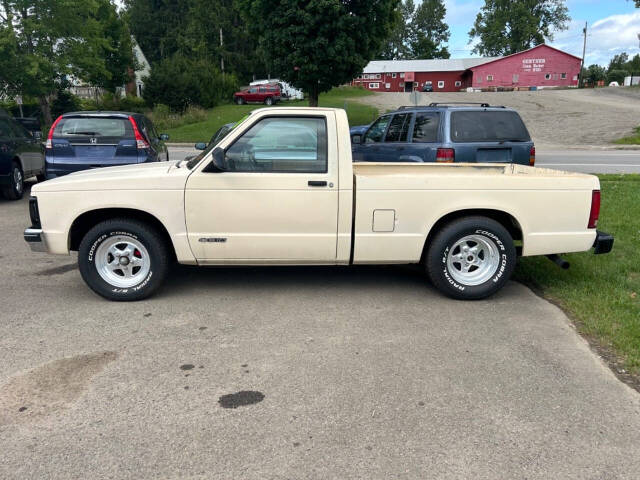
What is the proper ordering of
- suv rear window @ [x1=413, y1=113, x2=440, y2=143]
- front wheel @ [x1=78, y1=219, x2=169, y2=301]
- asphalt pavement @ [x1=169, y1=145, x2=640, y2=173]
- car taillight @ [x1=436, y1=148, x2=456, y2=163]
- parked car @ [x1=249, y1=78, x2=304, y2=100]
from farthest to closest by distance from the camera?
parked car @ [x1=249, y1=78, x2=304, y2=100] → asphalt pavement @ [x1=169, y1=145, x2=640, y2=173] → suv rear window @ [x1=413, y1=113, x2=440, y2=143] → car taillight @ [x1=436, y1=148, x2=456, y2=163] → front wheel @ [x1=78, y1=219, x2=169, y2=301]

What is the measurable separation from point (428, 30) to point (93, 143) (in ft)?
361

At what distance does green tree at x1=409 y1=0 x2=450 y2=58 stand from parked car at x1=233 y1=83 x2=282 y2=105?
71215mm

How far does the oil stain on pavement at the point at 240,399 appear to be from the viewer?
341 centimetres

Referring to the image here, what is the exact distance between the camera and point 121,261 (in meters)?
5.20

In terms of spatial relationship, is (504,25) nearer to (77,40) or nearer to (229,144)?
(77,40)

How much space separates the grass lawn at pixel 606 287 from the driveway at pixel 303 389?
0.25 meters

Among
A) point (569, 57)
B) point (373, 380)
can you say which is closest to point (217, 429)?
point (373, 380)

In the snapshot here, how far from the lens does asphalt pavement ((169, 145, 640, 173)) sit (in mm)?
16609

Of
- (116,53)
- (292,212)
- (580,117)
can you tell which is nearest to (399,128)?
(292,212)

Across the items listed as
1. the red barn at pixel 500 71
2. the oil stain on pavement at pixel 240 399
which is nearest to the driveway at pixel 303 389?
the oil stain on pavement at pixel 240 399

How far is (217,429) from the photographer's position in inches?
124

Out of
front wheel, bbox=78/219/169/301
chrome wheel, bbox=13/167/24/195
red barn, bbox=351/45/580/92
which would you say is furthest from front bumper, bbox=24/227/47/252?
red barn, bbox=351/45/580/92

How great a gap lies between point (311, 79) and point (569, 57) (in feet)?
203

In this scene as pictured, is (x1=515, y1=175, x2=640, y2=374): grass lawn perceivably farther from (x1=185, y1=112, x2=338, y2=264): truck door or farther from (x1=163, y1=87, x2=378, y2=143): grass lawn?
(x1=163, y1=87, x2=378, y2=143): grass lawn
